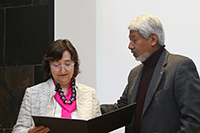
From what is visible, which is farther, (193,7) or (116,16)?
(116,16)

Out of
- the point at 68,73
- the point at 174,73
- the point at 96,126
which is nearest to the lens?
the point at 96,126

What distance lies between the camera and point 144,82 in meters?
2.96

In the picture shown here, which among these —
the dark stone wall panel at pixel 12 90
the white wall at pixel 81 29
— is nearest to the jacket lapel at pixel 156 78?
the white wall at pixel 81 29

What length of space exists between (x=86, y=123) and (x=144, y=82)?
0.80 metres

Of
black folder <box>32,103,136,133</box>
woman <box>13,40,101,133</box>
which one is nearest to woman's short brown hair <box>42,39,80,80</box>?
woman <box>13,40,101,133</box>

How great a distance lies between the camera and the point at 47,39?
4.38 m

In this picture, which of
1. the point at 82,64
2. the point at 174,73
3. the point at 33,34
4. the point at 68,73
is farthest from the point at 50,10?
the point at 174,73

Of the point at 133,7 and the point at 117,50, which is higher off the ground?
the point at 133,7

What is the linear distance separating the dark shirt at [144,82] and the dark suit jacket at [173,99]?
8cm

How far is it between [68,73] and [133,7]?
176 cm

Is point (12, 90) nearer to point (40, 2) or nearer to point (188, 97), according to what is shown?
point (40, 2)

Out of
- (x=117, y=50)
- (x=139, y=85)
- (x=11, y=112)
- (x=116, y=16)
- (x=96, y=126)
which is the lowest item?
(x=11, y=112)

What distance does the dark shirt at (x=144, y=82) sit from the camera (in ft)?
9.34

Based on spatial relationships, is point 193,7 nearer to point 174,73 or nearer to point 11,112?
point 174,73
